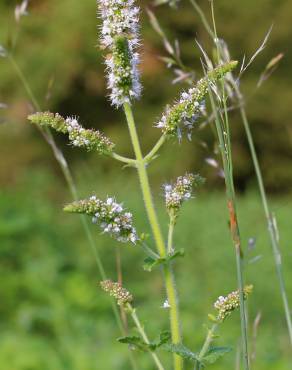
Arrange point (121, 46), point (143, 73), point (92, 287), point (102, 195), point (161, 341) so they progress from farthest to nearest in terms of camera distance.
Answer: point (143, 73)
point (102, 195)
point (92, 287)
point (161, 341)
point (121, 46)

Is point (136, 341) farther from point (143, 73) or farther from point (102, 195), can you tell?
point (143, 73)

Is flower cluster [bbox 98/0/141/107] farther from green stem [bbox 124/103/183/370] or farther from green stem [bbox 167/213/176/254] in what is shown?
green stem [bbox 167/213/176/254]

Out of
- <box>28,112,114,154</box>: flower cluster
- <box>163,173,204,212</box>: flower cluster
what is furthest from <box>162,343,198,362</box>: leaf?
<box>28,112,114,154</box>: flower cluster

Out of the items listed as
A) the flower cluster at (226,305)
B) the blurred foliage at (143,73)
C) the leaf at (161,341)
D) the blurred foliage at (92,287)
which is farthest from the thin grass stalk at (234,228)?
the blurred foliage at (143,73)

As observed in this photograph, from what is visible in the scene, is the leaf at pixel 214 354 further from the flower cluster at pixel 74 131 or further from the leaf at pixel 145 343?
the flower cluster at pixel 74 131

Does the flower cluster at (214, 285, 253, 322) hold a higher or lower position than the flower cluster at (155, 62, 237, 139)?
lower

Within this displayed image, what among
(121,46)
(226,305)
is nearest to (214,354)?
(226,305)

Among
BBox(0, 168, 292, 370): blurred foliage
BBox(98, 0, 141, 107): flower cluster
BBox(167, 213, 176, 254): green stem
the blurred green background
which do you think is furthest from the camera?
the blurred green background
